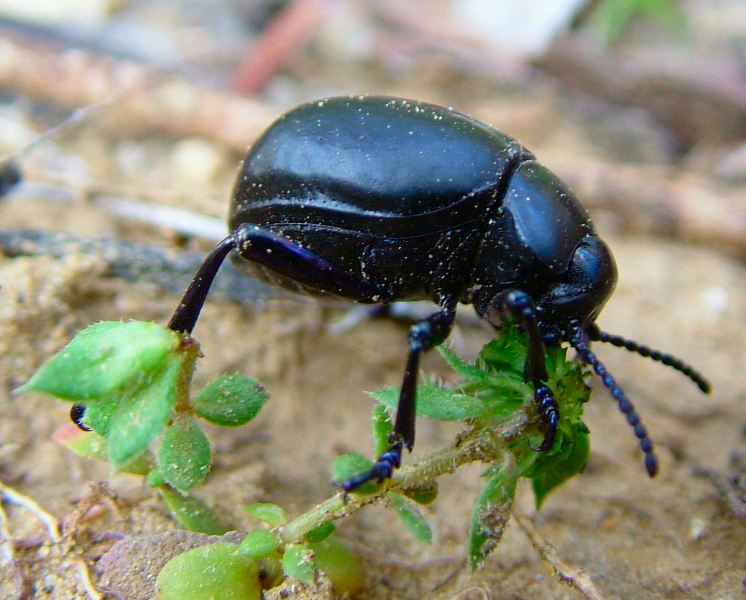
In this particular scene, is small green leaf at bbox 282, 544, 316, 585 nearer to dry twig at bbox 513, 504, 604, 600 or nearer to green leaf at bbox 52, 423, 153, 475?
green leaf at bbox 52, 423, 153, 475

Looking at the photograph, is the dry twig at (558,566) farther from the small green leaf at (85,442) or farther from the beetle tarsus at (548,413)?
the small green leaf at (85,442)

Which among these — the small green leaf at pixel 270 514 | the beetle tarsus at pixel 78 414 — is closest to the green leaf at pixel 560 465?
the small green leaf at pixel 270 514

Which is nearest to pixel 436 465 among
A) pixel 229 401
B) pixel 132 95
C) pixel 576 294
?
pixel 229 401

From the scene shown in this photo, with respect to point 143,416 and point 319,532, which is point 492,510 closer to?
point 319,532

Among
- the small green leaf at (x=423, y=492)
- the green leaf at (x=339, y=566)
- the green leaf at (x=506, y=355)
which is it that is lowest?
the green leaf at (x=339, y=566)

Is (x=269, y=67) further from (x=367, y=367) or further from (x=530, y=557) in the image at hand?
(x=530, y=557)
